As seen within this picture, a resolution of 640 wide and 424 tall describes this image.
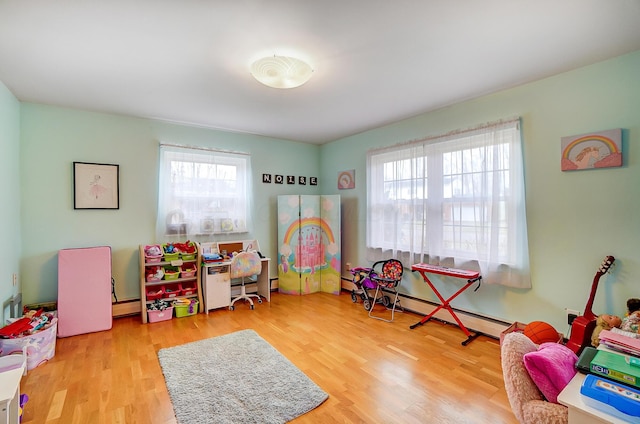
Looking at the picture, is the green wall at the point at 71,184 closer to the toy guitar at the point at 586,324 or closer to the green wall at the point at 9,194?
the green wall at the point at 9,194

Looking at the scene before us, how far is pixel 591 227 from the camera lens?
2465mm

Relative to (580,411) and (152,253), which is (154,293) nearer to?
(152,253)

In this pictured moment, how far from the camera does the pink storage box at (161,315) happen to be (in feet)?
11.7

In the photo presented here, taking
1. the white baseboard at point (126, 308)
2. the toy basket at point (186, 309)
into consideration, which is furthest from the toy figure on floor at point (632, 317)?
the white baseboard at point (126, 308)

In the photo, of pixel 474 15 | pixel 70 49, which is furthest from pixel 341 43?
pixel 70 49

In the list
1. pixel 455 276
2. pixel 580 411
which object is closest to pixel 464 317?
pixel 455 276

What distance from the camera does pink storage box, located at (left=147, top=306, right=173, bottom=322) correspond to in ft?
11.7

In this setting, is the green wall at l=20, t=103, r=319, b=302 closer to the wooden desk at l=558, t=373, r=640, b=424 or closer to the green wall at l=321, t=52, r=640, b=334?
the green wall at l=321, t=52, r=640, b=334

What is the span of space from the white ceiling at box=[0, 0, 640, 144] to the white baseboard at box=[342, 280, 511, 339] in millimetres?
2385

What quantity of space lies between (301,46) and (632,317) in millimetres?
3004

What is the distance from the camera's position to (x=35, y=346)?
254 centimetres

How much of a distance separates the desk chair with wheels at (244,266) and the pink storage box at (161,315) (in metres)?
0.74

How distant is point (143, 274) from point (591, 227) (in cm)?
460

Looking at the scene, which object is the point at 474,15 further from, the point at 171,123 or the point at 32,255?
the point at 32,255
